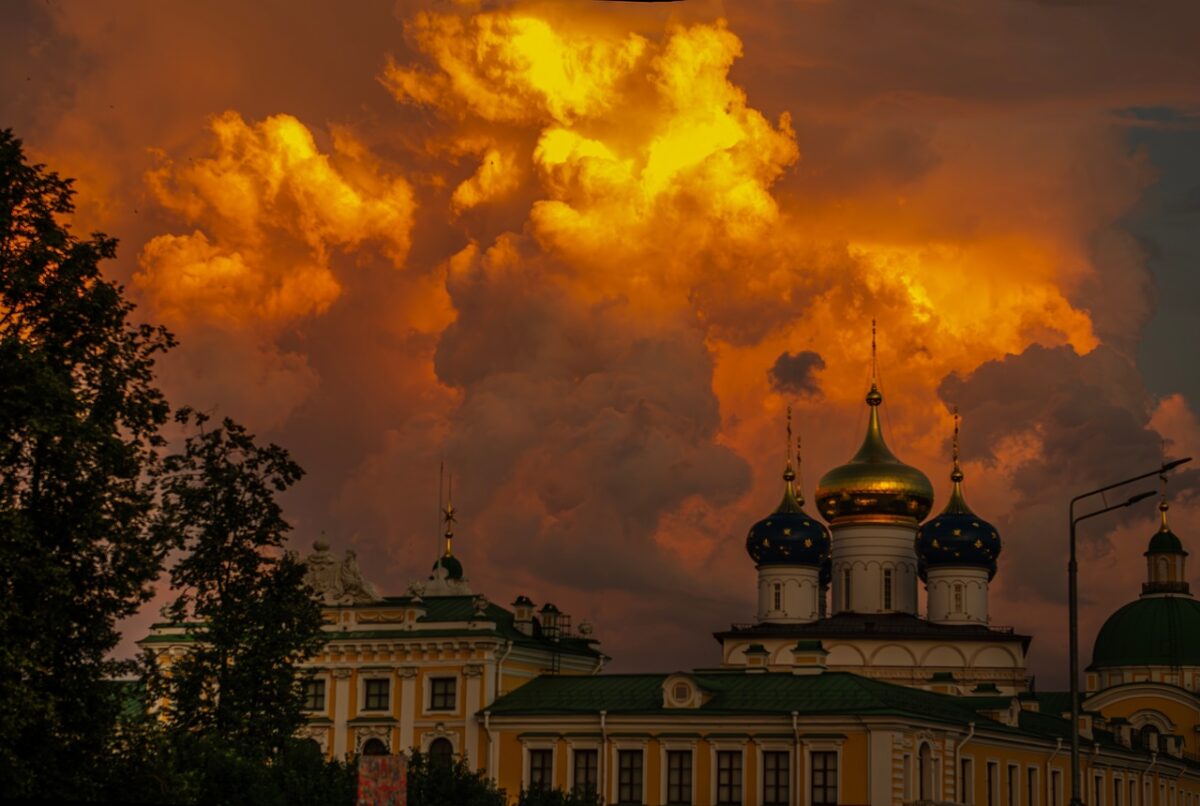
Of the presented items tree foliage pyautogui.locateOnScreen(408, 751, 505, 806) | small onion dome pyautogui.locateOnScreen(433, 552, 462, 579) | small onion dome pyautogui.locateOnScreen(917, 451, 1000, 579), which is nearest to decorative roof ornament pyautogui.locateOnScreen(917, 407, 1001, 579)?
small onion dome pyautogui.locateOnScreen(917, 451, 1000, 579)

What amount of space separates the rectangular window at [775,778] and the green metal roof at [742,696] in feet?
4.39

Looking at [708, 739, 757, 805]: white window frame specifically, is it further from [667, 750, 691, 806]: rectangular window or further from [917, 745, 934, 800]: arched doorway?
[917, 745, 934, 800]: arched doorway

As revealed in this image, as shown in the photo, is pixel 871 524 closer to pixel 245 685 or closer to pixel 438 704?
pixel 438 704

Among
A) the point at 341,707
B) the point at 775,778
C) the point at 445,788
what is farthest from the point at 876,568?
the point at 445,788

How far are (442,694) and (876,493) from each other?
33432 millimetres

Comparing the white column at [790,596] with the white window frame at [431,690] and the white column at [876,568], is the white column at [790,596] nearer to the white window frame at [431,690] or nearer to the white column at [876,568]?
the white column at [876,568]

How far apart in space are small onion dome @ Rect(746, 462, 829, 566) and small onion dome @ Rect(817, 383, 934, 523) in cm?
112

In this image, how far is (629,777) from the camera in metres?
65.9

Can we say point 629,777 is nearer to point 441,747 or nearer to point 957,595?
point 441,747

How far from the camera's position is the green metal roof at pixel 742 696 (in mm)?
64438

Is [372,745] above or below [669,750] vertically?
above

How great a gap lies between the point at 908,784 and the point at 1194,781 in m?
31.3

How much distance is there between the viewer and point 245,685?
44750mm

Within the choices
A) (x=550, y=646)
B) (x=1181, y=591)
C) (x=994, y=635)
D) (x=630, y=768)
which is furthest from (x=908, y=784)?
(x=1181, y=591)
